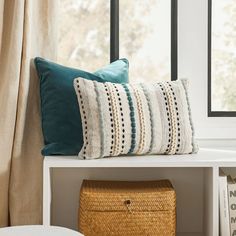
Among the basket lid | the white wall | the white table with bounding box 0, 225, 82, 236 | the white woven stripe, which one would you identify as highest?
the white wall

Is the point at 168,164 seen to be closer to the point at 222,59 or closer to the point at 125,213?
the point at 125,213

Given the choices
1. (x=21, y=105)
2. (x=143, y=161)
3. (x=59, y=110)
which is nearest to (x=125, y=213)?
(x=143, y=161)

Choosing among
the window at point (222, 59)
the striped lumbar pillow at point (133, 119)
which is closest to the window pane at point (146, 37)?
the window at point (222, 59)

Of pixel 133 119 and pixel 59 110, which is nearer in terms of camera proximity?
pixel 133 119

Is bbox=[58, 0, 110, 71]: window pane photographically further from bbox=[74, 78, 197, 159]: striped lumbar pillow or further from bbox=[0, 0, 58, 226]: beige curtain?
bbox=[74, 78, 197, 159]: striped lumbar pillow

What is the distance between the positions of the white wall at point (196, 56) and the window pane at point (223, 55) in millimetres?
95

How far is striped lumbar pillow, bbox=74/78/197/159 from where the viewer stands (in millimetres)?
1959

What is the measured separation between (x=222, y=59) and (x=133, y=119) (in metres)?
0.76

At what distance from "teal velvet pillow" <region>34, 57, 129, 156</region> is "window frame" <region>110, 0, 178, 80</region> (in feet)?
1.13

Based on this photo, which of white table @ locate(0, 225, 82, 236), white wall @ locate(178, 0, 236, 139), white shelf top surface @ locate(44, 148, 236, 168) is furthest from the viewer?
white wall @ locate(178, 0, 236, 139)

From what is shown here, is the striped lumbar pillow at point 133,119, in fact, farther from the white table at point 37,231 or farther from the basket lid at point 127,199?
the white table at point 37,231

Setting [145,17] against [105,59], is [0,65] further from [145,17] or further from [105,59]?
[145,17]

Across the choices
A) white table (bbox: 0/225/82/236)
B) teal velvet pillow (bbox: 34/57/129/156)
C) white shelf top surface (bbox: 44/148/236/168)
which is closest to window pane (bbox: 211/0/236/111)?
white shelf top surface (bbox: 44/148/236/168)

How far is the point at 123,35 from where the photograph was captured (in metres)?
2.47
